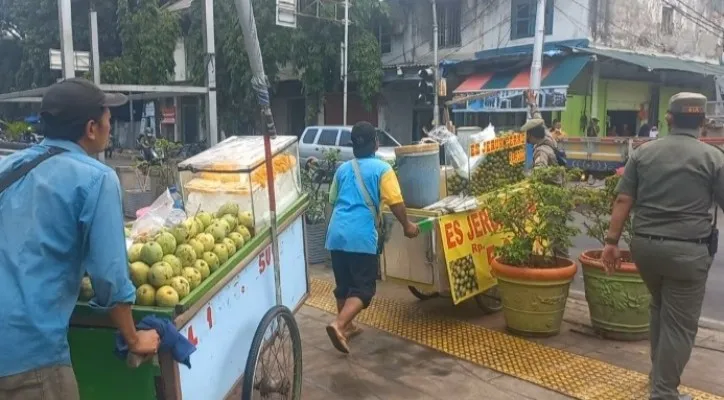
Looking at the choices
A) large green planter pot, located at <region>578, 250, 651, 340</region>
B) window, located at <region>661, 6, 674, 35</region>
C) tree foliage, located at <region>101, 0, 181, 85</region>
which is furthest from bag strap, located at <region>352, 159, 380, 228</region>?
window, located at <region>661, 6, 674, 35</region>

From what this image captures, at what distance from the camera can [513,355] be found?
459 centimetres

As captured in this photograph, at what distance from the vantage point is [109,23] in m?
23.4

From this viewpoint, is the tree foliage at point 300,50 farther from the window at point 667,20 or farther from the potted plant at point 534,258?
the potted plant at point 534,258

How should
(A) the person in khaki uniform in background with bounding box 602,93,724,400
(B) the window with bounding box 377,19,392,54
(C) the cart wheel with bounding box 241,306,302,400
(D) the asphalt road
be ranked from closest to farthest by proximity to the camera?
(C) the cart wheel with bounding box 241,306,302,400 < (A) the person in khaki uniform in background with bounding box 602,93,724,400 < (D) the asphalt road < (B) the window with bounding box 377,19,392,54

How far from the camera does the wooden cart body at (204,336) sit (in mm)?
2500

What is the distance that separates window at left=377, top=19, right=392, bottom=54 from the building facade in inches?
2.2

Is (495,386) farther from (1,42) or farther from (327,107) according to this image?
(1,42)

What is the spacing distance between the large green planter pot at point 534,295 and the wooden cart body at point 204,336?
76.2 inches

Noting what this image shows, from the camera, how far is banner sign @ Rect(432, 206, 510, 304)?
503cm

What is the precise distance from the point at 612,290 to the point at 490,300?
3.98ft

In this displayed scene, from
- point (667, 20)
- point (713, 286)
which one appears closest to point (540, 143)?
point (713, 286)

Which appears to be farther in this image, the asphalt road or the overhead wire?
the overhead wire

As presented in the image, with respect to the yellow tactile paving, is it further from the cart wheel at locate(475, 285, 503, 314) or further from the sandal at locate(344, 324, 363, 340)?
the cart wheel at locate(475, 285, 503, 314)

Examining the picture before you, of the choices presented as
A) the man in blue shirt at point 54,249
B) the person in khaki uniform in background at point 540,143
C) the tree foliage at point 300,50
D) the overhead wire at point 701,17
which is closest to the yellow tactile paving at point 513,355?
the person in khaki uniform in background at point 540,143
